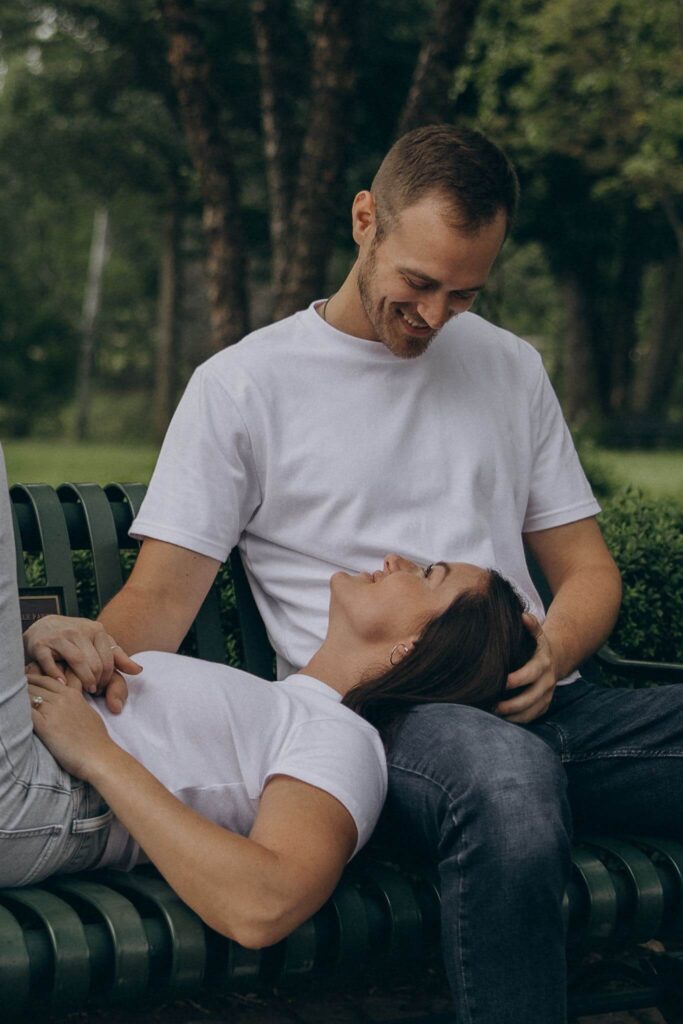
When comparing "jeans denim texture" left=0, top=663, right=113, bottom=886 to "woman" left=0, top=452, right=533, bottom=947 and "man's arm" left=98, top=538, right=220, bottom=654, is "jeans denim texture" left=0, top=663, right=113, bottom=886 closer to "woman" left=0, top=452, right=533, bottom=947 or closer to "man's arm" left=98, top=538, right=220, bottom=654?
"woman" left=0, top=452, right=533, bottom=947

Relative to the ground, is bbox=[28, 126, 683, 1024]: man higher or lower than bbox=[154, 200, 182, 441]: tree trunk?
higher

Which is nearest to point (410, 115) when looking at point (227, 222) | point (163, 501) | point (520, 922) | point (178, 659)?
point (227, 222)

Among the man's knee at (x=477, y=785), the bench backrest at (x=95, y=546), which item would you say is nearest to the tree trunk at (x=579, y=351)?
the bench backrest at (x=95, y=546)

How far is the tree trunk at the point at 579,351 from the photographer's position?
3133cm

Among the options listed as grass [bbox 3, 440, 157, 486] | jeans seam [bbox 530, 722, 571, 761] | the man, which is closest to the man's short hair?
the man

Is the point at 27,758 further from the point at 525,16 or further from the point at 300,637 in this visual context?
the point at 525,16

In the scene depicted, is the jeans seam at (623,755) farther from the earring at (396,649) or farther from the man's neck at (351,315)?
the man's neck at (351,315)

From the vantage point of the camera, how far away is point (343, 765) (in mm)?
2598

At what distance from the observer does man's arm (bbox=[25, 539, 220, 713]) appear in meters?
2.77

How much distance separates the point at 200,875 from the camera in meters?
2.39

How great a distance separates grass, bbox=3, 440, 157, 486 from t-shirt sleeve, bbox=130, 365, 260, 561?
651 inches

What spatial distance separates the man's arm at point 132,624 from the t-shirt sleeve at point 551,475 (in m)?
0.95

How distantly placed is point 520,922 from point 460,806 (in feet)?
0.85

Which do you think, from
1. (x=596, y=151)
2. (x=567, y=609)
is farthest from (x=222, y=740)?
(x=596, y=151)
